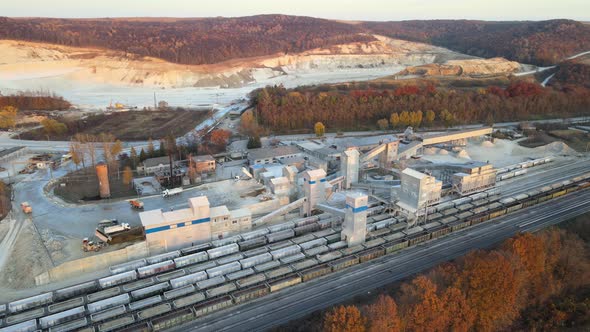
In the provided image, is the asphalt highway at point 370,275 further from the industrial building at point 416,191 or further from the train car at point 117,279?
the train car at point 117,279

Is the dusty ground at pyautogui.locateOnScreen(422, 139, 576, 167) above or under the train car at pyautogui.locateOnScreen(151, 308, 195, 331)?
above

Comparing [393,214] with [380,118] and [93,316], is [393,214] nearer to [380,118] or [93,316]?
[93,316]

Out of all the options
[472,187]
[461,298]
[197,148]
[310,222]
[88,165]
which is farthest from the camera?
[197,148]

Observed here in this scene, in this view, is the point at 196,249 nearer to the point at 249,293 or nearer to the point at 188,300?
the point at 188,300

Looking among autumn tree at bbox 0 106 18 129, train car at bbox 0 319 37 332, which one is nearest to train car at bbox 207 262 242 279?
train car at bbox 0 319 37 332

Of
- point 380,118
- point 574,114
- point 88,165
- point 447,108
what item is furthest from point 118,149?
point 574,114

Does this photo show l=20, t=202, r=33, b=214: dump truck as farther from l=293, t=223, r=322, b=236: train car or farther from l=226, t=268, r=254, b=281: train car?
l=293, t=223, r=322, b=236: train car
